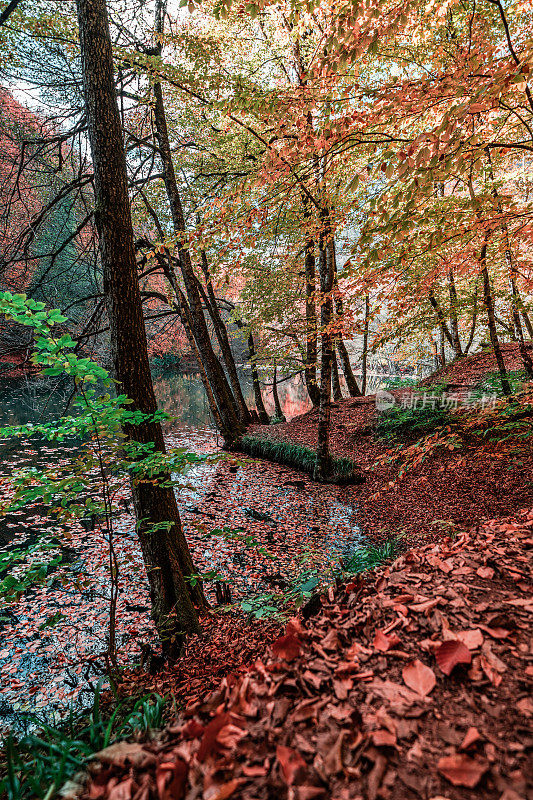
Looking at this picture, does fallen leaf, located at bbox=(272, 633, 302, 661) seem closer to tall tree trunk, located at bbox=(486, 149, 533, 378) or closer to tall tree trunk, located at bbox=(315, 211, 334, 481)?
tall tree trunk, located at bbox=(486, 149, 533, 378)

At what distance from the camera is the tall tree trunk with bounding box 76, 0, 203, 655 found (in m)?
2.92

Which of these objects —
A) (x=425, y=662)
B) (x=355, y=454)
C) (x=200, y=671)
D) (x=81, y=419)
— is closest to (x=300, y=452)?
(x=355, y=454)

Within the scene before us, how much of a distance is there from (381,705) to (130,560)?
3185 millimetres

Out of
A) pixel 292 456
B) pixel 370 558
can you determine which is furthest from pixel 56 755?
pixel 292 456

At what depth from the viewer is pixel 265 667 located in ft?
4.43

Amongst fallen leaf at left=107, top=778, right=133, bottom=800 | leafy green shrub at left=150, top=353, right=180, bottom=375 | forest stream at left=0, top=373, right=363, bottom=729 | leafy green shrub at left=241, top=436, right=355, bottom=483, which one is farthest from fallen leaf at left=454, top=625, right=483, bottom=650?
leafy green shrub at left=150, top=353, right=180, bottom=375

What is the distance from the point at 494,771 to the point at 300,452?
800cm

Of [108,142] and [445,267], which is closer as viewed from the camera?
[108,142]

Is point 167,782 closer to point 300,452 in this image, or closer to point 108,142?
point 108,142

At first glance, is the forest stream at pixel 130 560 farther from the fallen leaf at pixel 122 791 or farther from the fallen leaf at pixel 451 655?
the fallen leaf at pixel 451 655

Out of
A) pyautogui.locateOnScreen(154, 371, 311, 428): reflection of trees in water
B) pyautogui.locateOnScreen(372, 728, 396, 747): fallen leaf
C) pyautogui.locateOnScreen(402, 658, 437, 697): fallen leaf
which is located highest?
pyautogui.locateOnScreen(154, 371, 311, 428): reflection of trees in water

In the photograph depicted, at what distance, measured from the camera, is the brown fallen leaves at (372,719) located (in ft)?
2.85

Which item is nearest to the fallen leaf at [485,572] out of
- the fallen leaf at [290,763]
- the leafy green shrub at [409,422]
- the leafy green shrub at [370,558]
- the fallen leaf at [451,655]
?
the fallen leaf at [451,655]

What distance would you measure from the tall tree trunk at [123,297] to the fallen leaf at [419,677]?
6.96 feet
